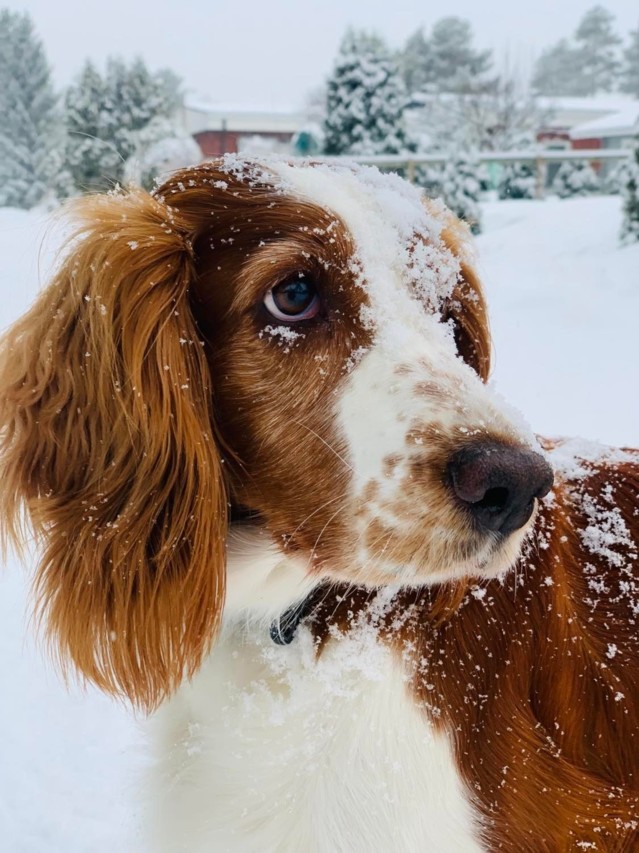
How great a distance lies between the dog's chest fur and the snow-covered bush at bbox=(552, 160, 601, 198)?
2378 centimetres

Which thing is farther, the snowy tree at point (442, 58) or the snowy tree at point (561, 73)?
the snowy tree at point (561, 73)

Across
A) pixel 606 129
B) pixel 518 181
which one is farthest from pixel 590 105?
pixel 518 181

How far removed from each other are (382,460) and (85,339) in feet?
2.47

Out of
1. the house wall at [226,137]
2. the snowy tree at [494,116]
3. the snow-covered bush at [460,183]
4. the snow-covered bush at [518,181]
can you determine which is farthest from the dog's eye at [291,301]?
the house wall at [226,137]

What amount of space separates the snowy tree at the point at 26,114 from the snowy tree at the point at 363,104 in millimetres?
8183

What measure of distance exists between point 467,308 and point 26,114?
2850 cm

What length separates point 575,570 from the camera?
2.17 metres

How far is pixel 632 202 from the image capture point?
12945mm

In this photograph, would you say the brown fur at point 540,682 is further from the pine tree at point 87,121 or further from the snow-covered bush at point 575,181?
the snow-covered bush at point 575,181

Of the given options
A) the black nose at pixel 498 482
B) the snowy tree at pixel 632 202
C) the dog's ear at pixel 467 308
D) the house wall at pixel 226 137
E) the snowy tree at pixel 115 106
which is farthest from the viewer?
the house wall at pixel 226 137

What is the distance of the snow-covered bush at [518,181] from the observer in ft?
78.6

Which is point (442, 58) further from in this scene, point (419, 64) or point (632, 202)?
point (632, 202)

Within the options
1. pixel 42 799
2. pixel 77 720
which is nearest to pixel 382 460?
pixel 42 799

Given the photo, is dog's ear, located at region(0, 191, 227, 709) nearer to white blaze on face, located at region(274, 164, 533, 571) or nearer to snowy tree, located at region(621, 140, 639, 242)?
white blaze on face, located at region(274, 164, 533, 571)
